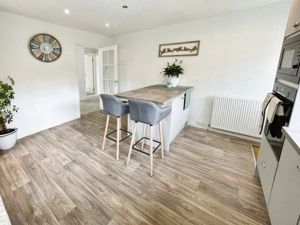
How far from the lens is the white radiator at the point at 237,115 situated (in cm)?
282

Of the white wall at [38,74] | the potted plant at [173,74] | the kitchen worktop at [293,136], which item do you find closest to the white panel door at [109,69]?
the white wall at [38,74]

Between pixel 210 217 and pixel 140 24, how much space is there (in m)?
3.62

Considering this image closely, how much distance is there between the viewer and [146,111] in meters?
1.91

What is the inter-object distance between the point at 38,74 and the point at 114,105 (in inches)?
84.6

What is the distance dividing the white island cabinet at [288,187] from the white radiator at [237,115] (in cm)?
173

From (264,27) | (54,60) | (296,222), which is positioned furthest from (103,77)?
(296,222)

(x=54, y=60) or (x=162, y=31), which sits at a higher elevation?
(x=162, y=31)

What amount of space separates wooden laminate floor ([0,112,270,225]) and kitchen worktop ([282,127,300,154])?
880mm

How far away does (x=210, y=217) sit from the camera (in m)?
1.46

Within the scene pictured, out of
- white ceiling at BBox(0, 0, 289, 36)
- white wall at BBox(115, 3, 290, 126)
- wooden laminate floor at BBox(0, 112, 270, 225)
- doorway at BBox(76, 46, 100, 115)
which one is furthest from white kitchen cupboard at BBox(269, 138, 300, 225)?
doorway at BBox(76, 46, 100, 115)

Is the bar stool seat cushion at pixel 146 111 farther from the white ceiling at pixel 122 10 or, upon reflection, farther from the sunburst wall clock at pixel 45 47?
the sunburst wall clock at pixel 45 47

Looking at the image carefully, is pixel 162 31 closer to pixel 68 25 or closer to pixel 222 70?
pixel 222 70

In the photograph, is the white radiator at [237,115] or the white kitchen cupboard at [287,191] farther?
the white radiator at [237,115]

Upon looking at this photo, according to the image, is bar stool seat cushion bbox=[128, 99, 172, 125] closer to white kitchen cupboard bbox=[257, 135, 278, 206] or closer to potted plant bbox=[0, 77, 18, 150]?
white kitchen cupboard bbox=[257, 135, 278, 206]
